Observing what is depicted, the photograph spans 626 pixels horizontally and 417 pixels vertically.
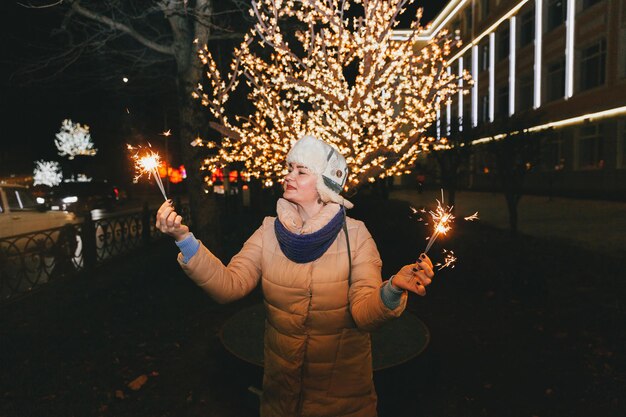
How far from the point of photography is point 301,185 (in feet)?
8.02

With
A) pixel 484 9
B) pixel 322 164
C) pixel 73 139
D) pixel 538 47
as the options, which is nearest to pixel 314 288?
pixel 322 164

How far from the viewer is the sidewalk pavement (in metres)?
11.8

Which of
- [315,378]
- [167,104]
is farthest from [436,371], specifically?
[167,104]

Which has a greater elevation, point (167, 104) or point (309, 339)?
point (167, 104)

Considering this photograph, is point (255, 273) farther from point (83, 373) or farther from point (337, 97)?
point (337, 97)

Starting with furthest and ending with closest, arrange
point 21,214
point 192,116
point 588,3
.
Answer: point 588,3 → point 21,214 → point 192,116

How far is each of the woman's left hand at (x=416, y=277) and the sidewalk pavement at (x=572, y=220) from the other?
1005cm

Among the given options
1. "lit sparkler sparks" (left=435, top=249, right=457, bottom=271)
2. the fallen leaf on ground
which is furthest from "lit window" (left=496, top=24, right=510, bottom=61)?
the fallen leaf on ground

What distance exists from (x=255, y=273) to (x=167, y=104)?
21.2 meters

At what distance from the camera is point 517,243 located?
1167 cm

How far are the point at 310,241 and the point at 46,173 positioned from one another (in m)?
66.8

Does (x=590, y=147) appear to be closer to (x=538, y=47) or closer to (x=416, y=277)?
(x=538, y=47)

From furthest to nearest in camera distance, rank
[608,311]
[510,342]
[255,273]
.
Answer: [608,311], [510,342], [255,273]

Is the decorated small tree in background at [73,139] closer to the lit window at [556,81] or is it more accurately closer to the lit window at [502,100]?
the lit window at [502,100]
